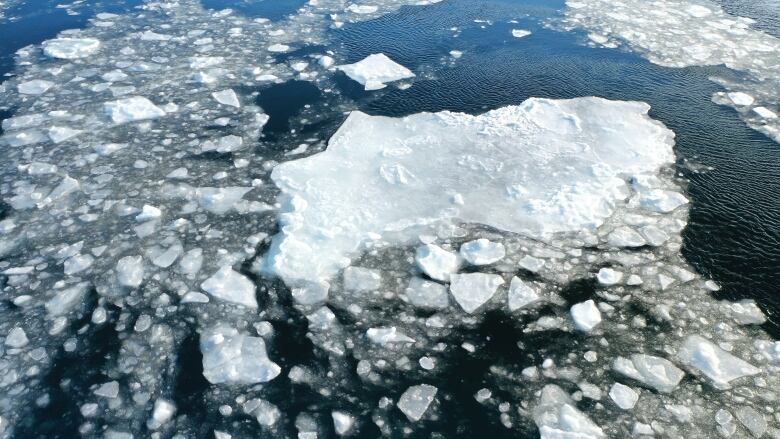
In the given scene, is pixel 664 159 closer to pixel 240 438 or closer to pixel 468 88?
pixel 468 88

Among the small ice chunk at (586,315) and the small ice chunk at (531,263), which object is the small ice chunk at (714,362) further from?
the small ice chunk at (531,263)

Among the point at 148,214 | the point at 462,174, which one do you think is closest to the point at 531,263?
the point at 462,174

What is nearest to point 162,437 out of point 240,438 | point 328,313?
point 240,438

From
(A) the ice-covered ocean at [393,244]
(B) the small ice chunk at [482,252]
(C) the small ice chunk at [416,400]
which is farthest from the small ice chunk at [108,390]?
(B) the small ice chunk at [482,252]

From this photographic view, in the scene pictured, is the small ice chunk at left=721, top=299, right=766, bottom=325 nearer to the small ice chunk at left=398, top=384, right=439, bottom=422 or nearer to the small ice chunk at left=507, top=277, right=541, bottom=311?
the small ice chunk at left=507, top=277, right=541, bottom=311

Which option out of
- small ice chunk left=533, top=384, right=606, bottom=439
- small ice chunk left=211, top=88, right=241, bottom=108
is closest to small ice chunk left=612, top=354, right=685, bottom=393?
small ice chunk left=533, top=384, right=606, bottom=439

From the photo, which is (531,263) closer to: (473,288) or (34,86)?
(473,288)
